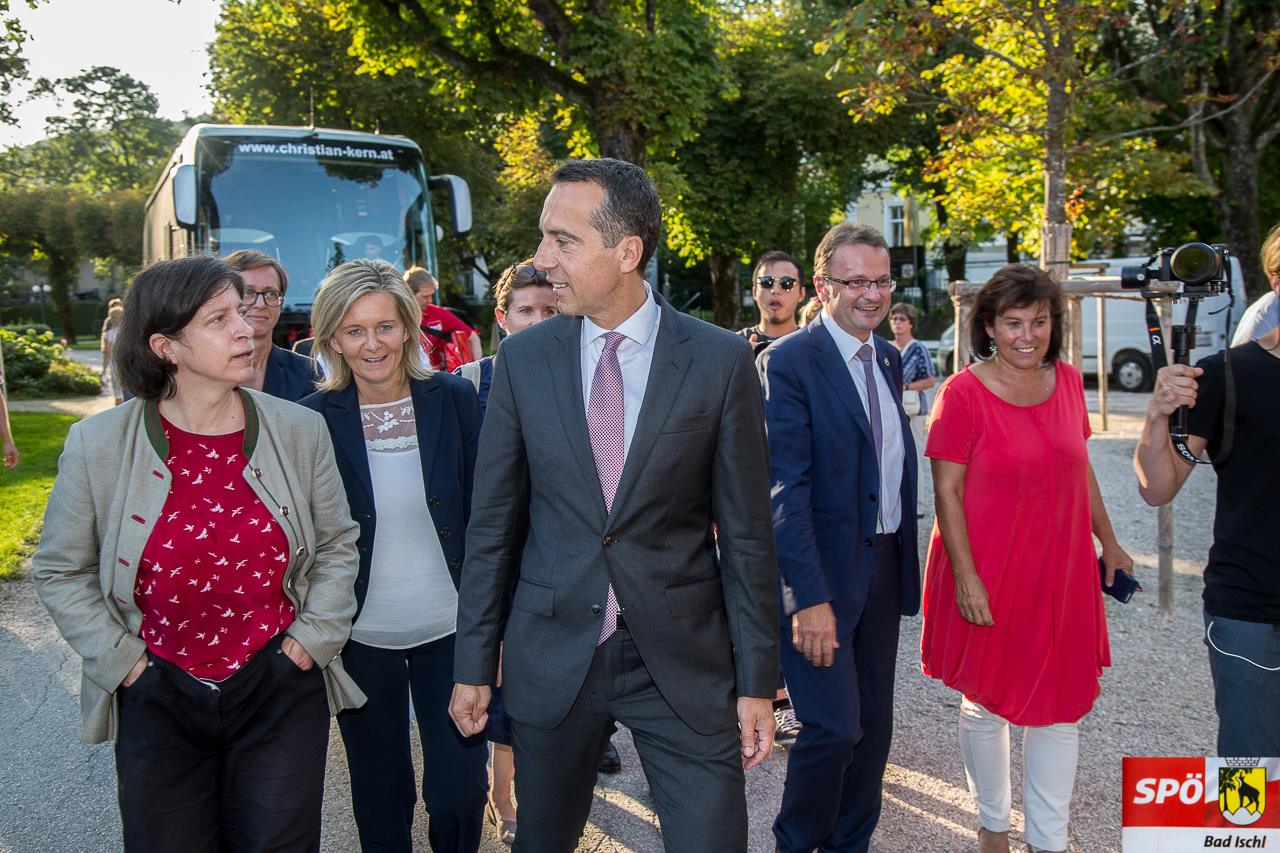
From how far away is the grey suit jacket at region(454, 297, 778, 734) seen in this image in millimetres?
2467

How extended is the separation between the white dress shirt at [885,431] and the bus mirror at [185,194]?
855 centimetres

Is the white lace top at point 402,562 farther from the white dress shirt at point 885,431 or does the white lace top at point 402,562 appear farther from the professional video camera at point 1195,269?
the professional video camera at point 1195,269

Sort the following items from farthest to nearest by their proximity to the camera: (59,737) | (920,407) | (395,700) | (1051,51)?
(1051,51) < (920,407) < (59,737) < (395,700)

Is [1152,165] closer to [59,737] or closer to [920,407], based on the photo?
[920,407]

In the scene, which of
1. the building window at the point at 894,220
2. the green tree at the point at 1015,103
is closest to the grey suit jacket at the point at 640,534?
the green tree at the point at 1015,103

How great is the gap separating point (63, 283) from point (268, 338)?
170 feet

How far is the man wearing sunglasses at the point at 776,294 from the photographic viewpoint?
18.3 ft

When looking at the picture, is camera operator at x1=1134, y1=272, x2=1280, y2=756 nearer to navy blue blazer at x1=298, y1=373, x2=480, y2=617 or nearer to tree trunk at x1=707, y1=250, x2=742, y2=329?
navy blue blazer at x1=298, y1=373, x2=480, y2=617

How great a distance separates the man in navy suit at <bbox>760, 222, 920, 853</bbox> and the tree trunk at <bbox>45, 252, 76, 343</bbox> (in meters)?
51.0

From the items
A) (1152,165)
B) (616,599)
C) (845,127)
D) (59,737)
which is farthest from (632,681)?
(845,127)

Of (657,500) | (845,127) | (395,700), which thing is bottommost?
(395,700)

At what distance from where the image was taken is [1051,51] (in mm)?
9484

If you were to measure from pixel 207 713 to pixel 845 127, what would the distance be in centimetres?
2421

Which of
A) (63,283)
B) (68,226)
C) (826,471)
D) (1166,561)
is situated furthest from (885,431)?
(63,283)
